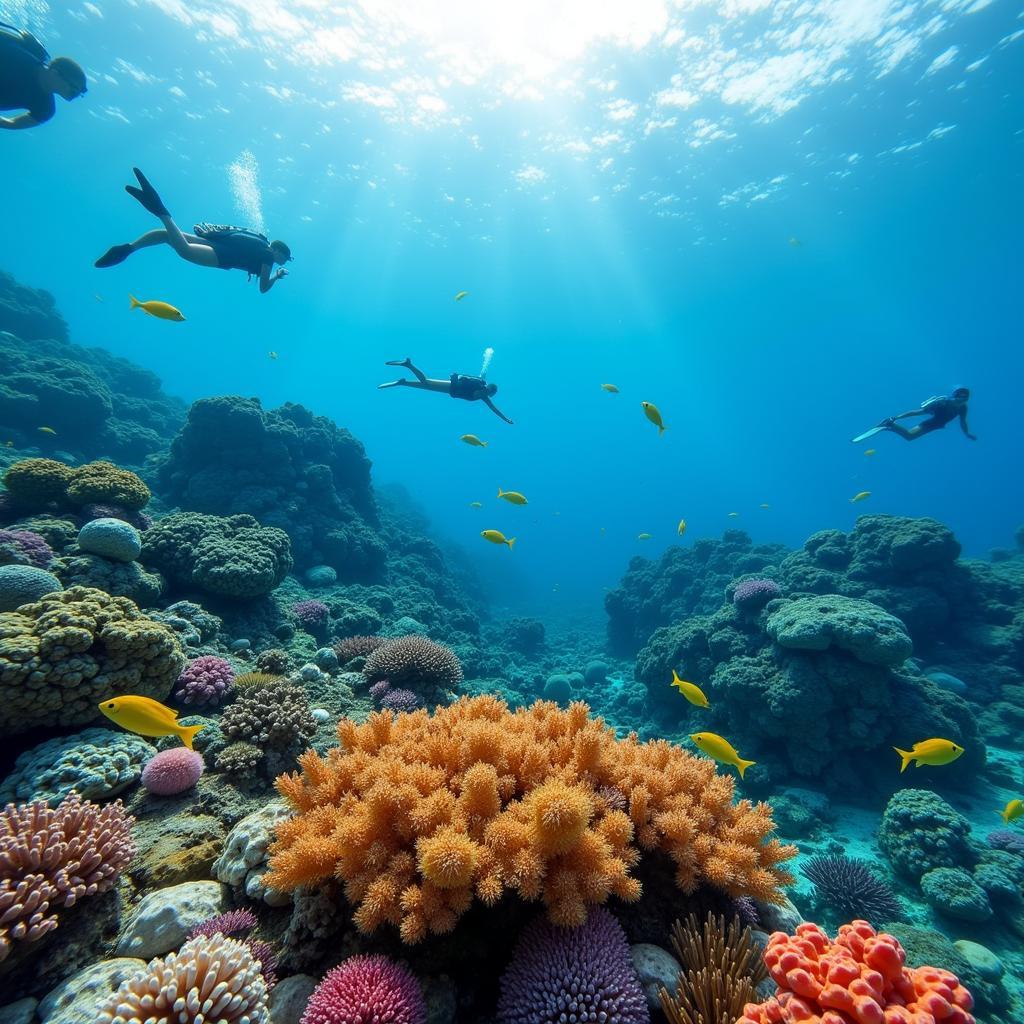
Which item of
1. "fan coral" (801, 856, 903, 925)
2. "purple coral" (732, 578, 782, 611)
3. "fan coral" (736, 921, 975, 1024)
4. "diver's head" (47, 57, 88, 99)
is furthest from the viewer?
"purple coral" (732, 578, 782, 611)

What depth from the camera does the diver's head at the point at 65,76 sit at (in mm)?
7012

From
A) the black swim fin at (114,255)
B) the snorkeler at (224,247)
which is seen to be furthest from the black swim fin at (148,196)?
the black swim fin at (114,255)

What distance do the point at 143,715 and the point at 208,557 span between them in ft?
17.3

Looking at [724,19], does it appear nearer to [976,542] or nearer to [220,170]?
[220,170]

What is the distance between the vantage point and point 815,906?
6703 mm

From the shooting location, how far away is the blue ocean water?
24.6 m

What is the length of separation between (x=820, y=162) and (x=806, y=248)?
16.0 m

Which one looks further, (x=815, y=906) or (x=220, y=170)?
(x=220, y=170)

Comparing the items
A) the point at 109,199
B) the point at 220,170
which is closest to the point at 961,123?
the point at 220,170

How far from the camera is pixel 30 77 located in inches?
282

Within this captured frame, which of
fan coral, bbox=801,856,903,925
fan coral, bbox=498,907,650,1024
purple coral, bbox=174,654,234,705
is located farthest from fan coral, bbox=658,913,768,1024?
fan coral, bbox=801,856,903,925

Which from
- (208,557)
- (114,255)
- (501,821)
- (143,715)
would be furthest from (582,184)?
(501,821)

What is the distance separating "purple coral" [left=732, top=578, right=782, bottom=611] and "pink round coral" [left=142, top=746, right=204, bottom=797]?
43.3 feet

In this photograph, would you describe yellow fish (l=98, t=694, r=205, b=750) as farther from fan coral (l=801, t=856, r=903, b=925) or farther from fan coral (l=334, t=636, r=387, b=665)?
fan coral (l=801, t=856, r=903, b=925)
